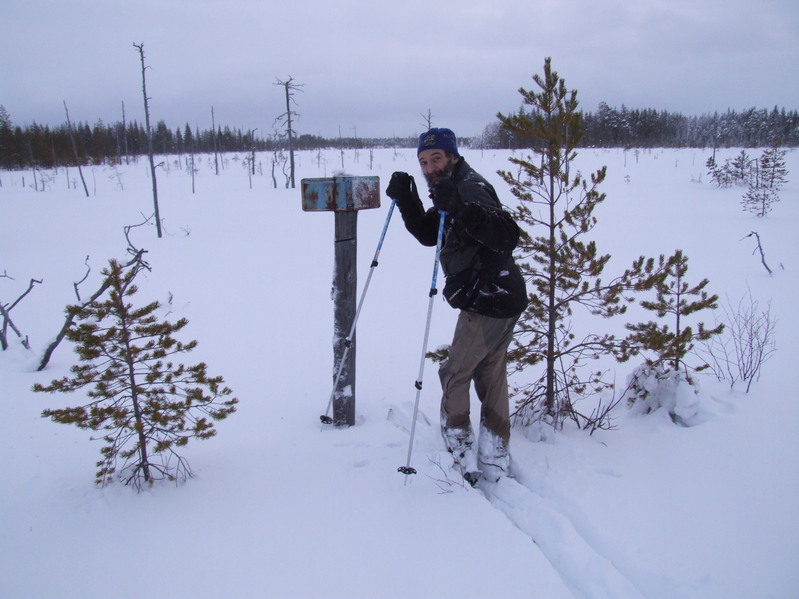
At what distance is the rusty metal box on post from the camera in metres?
3.44

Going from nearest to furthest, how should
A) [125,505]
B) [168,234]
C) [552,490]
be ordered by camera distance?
[125,505]
[552,490]
[168,234]

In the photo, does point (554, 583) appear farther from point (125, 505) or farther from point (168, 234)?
point (168, 234)

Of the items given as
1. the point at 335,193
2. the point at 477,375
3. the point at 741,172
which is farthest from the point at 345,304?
the point at 741,172

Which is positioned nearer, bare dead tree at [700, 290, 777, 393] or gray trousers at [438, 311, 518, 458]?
gray trousers at [438, 311, 518, 458]

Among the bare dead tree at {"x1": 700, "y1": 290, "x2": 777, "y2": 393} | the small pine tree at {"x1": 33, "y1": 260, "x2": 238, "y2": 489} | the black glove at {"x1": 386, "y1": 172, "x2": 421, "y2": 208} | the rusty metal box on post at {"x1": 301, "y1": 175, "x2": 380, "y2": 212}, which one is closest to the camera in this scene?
the small pine tree at {"x1": 33, "y1": 260, "x2": 238, "y2": 489}

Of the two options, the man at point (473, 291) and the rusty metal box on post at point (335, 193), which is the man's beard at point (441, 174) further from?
the rusty metal box on post at point (335, 193)

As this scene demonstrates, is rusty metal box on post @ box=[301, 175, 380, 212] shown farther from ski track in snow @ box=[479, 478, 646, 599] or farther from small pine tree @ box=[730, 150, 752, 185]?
small pine tree @ box=[730, 150, 752, 185]

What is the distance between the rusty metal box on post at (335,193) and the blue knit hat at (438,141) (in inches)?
24.5

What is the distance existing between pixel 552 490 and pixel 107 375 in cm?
278

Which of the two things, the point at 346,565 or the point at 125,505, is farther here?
the point at 125,505

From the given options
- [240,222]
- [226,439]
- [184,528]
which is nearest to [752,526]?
[184,528]

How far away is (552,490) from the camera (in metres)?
2.97

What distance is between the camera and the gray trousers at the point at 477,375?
3.00 meters

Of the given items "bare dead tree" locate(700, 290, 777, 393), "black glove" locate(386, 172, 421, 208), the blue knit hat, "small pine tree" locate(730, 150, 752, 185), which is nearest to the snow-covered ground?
"bare dead tree" locate(700, 290, 777, 393)
